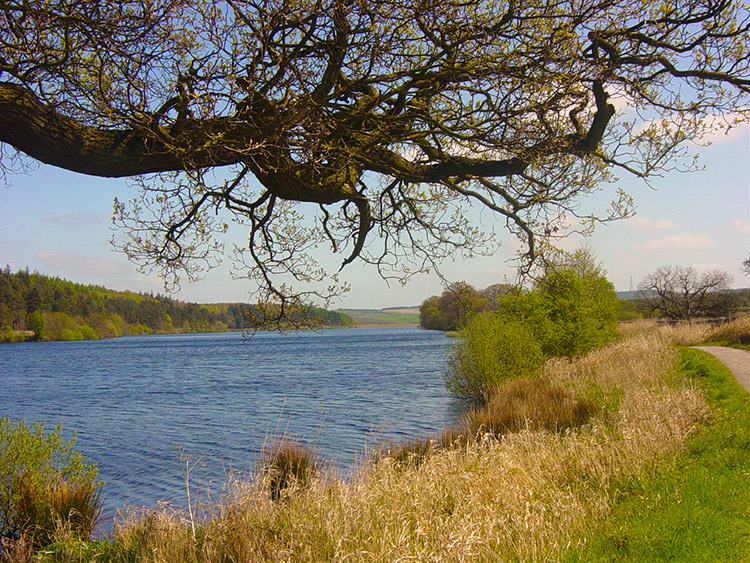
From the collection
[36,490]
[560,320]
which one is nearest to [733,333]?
[560,320]

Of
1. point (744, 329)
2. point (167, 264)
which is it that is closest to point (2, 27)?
point (167, 264)

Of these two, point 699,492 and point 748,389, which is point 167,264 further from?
point 748,389

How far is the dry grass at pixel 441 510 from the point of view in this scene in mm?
4836

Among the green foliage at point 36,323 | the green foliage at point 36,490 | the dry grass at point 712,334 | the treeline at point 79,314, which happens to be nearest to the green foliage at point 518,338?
the dry grass at point 712,334

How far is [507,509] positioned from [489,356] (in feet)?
43.7

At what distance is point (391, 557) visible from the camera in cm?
457

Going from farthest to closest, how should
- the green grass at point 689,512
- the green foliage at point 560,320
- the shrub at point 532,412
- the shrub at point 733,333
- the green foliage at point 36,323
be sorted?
the green foliage at point 36,323 < the shrub at point 733,333 < the green foliage at point 560,320 < the shrub at point 532,412 < the green grass at point 689,512

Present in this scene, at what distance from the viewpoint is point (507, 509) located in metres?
5.86

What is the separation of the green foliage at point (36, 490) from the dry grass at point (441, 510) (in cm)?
175

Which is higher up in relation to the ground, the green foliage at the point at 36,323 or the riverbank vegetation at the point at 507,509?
the green foliage at the point at 36,323

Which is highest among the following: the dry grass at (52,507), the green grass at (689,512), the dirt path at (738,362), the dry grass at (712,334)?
the dry grass at (712,334)

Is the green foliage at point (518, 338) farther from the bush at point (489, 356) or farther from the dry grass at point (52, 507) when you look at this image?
the dry grass at point (52, 507)

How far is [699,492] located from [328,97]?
5311mm

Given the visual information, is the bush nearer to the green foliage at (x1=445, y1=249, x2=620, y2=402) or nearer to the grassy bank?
the green foliage at (x1=445, y1=249, x2=620, y2=402)
